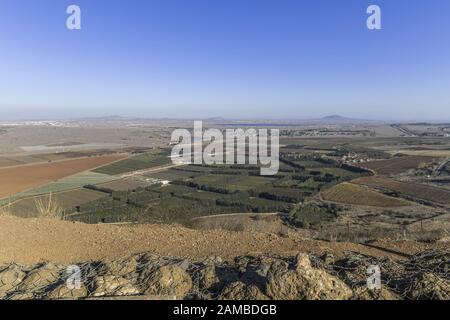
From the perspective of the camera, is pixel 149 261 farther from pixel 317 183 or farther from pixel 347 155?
pixel 347 155

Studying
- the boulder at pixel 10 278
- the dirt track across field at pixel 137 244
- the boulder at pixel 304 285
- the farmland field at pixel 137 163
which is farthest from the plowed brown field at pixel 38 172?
the boulder at pixel 304 285

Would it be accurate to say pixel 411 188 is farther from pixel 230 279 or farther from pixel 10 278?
pixel 10 278

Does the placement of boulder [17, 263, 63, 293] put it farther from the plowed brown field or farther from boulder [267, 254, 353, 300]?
the plowed brown field

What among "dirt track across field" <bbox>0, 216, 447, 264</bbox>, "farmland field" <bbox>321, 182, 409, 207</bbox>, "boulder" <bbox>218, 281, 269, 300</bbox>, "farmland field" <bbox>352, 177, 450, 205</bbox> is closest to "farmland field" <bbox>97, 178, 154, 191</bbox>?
"farmland field" <bbox>321, 182, 409, 207</bbox>

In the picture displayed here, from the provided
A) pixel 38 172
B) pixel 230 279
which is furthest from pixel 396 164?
pixel 230 279

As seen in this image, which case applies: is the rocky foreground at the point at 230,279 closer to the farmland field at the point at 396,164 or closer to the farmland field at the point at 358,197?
the farmland field at the point at 358,197
